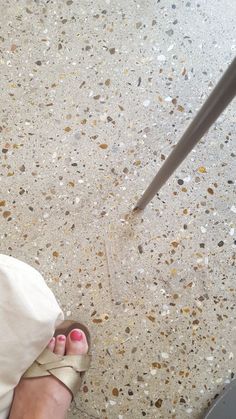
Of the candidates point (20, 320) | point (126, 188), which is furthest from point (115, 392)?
point (126, 188)

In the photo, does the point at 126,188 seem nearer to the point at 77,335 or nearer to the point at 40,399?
the point at 77,335

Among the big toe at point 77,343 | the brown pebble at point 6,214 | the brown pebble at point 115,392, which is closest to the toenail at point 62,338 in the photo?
the big toe at point 77,343

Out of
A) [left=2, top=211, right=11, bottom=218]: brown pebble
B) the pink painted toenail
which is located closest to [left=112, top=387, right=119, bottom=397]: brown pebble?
the pink painted toenail

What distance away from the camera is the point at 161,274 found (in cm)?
94

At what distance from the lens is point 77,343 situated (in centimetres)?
88

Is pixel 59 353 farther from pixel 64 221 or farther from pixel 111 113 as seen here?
pixel 111 113

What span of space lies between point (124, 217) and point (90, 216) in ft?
0.23

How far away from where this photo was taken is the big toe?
2.90 feet

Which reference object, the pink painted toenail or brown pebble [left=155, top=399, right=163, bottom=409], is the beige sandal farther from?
brown pebble [left=155, top=399, right=163, bottom=409]

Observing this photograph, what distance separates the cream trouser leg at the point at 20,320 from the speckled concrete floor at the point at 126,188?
99 millimetres

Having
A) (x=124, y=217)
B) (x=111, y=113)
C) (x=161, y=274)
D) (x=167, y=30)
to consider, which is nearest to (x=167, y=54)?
(x=167, y=30)

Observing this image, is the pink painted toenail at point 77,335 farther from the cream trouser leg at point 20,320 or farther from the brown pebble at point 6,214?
the brown pebble at point 6,214

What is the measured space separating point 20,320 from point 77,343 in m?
0.15

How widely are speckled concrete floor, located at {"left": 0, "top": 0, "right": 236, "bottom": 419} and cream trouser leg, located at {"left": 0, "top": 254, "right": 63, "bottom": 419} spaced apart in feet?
0.32
